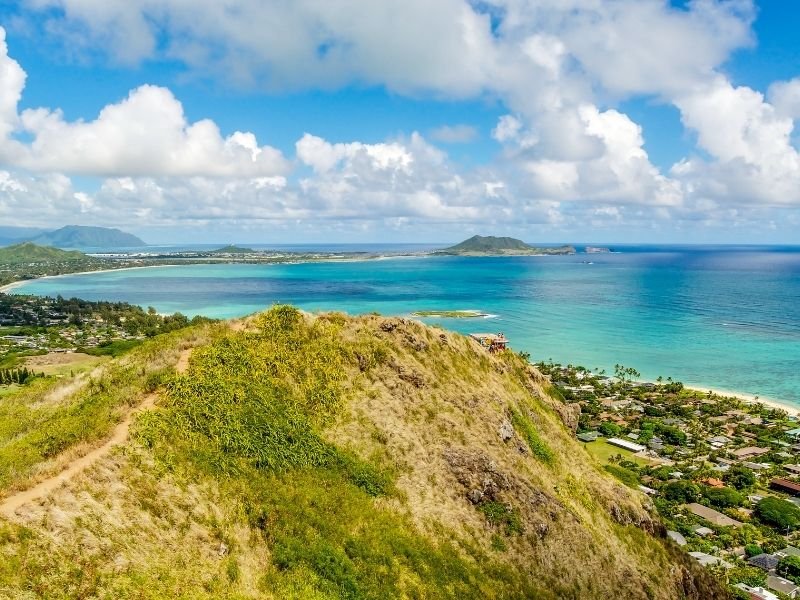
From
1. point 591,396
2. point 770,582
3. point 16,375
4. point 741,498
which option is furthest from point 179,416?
point 591,396

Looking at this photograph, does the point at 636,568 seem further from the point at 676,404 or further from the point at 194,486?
the point at 676,404

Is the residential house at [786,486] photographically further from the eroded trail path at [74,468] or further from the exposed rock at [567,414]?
the eroded trail path at [74,468]

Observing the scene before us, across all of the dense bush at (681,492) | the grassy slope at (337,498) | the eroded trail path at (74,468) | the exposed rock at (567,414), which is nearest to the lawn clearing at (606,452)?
the dense bush at (681,492)

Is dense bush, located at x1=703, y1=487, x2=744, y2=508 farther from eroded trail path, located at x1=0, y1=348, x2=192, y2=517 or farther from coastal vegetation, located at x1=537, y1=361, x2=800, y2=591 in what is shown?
eroded trail path, located at x1=0, y1=348, x2=192, y2=517

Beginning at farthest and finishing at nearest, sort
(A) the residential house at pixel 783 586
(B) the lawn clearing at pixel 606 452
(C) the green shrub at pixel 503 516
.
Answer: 1. (B) the lawn clearing at pixel 606 452
2. (A) the residential house at pixel 783 586
3. (C) the green shrub at pixel 503 516

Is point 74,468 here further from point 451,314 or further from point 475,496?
point 451,314

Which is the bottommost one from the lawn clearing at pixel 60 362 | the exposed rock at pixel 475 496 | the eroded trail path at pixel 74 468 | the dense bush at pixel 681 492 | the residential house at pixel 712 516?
the residential house at pixel 712 516

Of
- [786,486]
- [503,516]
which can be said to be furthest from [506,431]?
[786,486]
